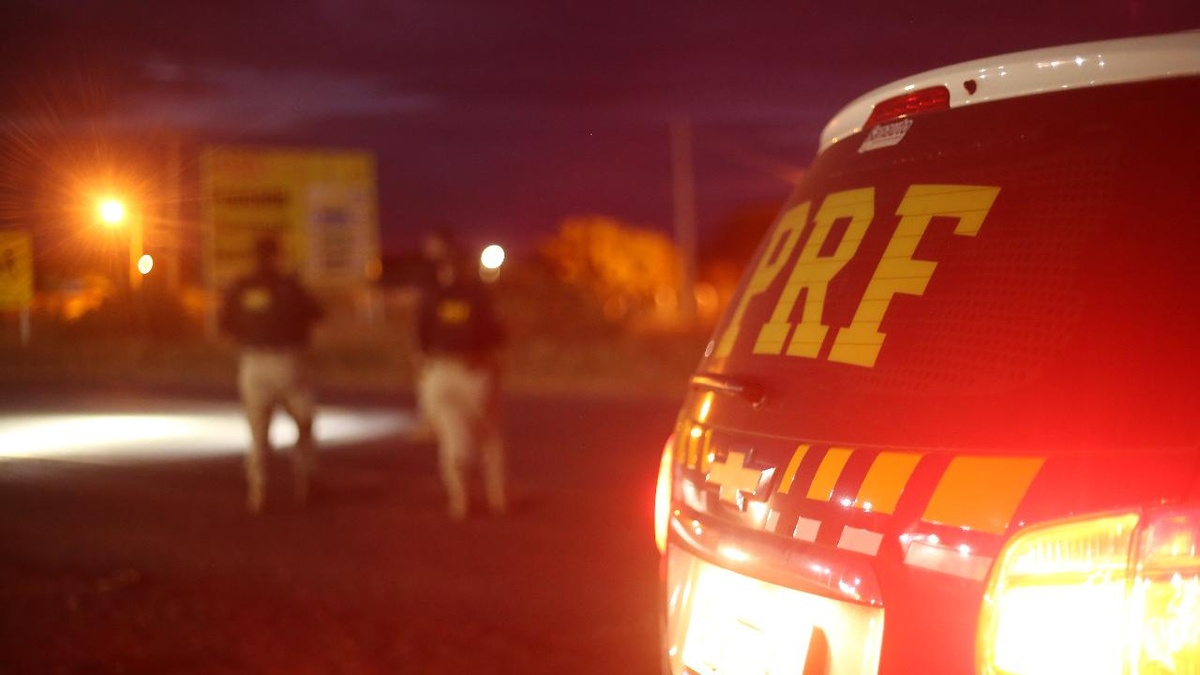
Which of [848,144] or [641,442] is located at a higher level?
[848,144]

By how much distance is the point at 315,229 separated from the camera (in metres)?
28.1

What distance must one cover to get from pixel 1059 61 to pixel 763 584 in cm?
112

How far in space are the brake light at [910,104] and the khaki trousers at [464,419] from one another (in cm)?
593

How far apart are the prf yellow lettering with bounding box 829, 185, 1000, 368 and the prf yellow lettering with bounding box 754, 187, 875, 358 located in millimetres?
103

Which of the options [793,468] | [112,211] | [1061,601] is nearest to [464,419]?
[112,211]

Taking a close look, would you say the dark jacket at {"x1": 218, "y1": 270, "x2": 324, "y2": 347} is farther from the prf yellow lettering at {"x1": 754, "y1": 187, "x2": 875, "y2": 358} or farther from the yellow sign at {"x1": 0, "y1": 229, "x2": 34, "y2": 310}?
the prf yellow lettering at {"x1": 754, "y1": 187, "x2": 875, "y2": 358}

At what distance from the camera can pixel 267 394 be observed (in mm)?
8781

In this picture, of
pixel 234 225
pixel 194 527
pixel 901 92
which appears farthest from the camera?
pixel 234 225

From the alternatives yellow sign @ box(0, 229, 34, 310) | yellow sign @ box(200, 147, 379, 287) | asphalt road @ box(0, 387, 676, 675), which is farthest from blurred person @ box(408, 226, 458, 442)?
yellow sign @ box(200, 147, 379, 287)

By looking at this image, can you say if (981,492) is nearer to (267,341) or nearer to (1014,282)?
(1014,282)

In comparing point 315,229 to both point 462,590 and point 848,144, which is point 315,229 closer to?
point 462,590

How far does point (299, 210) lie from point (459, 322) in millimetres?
19311

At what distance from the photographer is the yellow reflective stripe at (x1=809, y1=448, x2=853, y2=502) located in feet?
7.58

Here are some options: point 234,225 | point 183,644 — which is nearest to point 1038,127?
point 183,644
